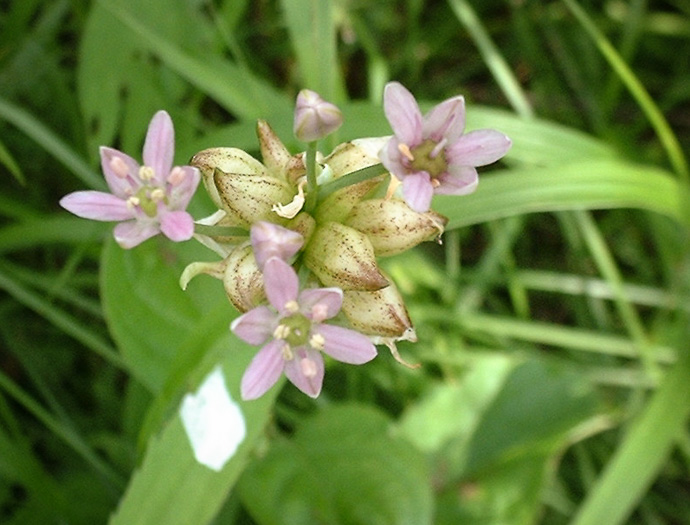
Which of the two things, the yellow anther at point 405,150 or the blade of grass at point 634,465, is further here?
the blade of grass at point 634,465

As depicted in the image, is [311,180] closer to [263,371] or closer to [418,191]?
[418,191]

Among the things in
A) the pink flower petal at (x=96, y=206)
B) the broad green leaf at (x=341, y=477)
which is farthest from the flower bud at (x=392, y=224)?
the broad green leaf at (x=341, y=477)

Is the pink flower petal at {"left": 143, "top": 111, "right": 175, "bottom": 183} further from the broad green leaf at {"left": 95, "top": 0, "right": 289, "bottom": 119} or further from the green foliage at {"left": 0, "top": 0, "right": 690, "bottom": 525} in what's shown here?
the broad green leaf at {"left": 95, "top": 0, "right": 289, "bottom": 119}

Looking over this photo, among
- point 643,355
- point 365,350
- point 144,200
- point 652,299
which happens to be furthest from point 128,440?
point 652,299

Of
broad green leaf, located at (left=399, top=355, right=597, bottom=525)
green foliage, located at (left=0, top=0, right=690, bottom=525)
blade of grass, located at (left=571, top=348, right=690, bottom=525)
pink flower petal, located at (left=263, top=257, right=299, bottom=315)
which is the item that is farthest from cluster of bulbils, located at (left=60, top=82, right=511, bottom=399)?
broad green leaf, located at (left=399, top=355, right=597, bottom=525)

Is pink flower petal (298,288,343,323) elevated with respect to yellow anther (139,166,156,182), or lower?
lower

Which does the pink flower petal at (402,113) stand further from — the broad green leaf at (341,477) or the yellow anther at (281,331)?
the broad green leaf at (341,477)
